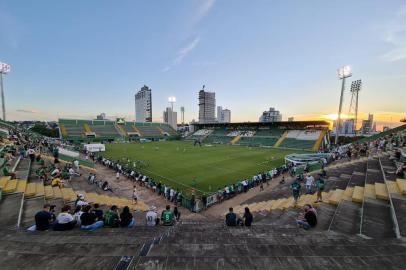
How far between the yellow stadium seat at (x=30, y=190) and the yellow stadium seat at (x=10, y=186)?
1.68 feet

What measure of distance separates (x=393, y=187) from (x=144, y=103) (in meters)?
181

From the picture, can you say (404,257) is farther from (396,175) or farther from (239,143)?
(239,143)

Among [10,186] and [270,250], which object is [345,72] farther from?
[10,186]

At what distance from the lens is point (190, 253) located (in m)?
4.55

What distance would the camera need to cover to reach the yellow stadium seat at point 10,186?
8774mm

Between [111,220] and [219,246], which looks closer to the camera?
[219,246]

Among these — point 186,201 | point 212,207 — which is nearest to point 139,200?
point 186,201

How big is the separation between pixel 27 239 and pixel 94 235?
1679 mm

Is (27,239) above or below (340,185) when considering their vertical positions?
above

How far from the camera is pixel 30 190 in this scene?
9.69 meters

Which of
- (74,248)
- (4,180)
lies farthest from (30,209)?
(74,248)

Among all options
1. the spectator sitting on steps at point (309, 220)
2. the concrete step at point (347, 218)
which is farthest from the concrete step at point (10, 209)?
the concrete step at point (347, 218)

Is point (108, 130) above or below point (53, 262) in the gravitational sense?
below

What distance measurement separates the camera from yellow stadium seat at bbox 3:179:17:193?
8774 mm
